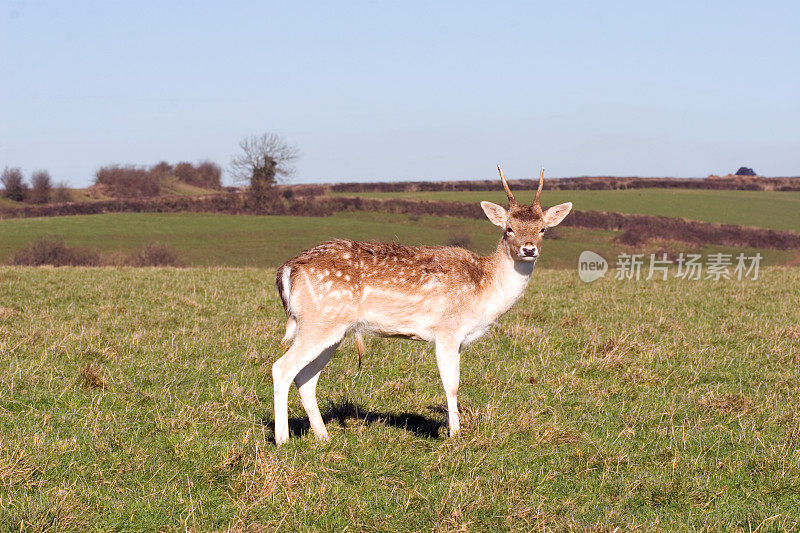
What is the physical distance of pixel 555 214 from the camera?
7711 millimetres

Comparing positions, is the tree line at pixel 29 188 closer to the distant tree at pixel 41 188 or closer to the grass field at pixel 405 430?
the distant tree at pixel 41 188

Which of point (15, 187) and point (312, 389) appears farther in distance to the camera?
point (15, 187)

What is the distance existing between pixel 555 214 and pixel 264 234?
4315 centimetres

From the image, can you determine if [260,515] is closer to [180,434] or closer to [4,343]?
[180,434]

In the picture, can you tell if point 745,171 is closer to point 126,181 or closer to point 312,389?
point 126,181

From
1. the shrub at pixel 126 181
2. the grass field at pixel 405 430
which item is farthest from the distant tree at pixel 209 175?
the grass field at pixel 405 430

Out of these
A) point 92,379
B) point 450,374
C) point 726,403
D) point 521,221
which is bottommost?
point 726,403

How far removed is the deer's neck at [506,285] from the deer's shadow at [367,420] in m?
1.34

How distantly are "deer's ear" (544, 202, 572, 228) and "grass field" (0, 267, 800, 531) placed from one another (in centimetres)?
202

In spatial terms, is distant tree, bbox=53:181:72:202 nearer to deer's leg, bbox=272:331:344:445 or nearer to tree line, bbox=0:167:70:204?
tree line, bbox=0:167:70:204

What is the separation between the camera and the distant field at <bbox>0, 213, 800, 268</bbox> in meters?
43.3

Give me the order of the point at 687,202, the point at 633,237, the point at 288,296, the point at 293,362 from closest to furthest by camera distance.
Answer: the point at 293,362, the point at 288,296, the point at 633,237, the point at 687,202

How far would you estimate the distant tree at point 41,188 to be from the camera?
79.1 meters

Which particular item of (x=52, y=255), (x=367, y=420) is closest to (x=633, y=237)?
(x=52, y=255)
